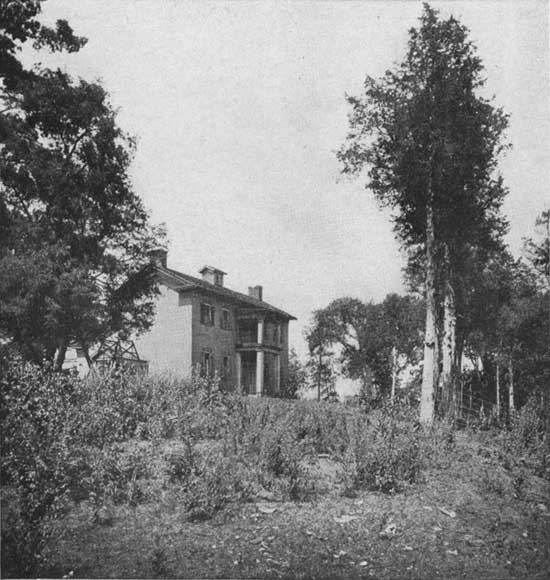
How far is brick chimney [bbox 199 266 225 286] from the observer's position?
120ft

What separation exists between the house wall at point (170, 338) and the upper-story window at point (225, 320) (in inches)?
150

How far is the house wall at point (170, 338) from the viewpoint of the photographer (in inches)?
1188

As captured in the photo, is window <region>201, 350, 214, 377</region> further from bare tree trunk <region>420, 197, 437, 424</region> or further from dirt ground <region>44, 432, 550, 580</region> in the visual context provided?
dirt ground <region>44, 432, 550, 580</region>

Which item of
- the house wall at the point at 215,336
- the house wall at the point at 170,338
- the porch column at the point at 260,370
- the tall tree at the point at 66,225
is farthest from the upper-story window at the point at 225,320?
the tall tree at the point at 66,225

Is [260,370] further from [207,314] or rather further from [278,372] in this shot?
[207,314]

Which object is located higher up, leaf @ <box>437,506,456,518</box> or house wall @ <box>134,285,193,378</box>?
house wall @ <box>134,285,193,378</box>

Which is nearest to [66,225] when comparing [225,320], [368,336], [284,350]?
[225,320]

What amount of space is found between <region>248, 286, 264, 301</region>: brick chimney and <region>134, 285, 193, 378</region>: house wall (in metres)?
12.5

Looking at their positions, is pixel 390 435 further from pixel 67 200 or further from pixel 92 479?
pixel 67 200

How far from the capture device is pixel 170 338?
Answer: 1209 inches

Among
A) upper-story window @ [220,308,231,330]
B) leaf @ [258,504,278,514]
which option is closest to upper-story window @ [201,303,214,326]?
upper-story window @ [220,308,231,330]

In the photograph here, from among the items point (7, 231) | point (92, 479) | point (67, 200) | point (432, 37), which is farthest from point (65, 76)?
point (92, 479)

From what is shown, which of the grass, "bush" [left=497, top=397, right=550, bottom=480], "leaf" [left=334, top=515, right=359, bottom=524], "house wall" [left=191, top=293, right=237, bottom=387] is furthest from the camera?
"house wall" [left=191, top=293, right=237, bottom=387]

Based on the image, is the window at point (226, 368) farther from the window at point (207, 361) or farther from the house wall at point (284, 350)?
the house wall at point (284, 350)
